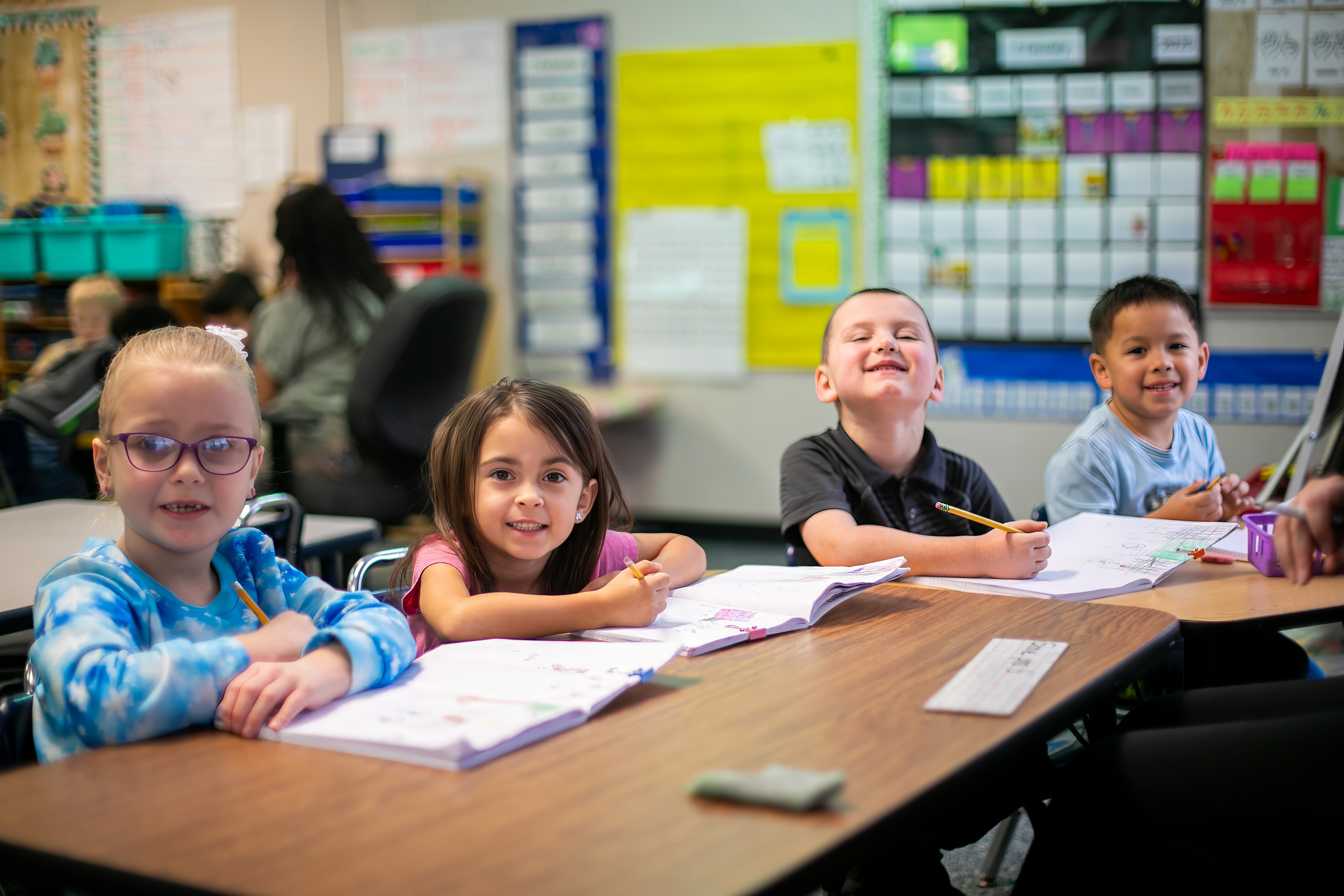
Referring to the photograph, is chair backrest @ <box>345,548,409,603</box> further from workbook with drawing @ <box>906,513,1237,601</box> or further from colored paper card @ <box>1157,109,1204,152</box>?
colored paper card @ <box>1157,109,1204,152</box>

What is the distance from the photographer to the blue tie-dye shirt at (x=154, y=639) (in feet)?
2.70

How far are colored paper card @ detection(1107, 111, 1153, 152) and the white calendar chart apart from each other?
55.9 inches

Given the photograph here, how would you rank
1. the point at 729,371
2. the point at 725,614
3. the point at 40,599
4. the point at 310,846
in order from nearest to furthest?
the point at 310,846 → the point at 40,599 → the point at 725,614 → the point at 729,371

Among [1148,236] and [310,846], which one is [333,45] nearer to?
[1148,236]

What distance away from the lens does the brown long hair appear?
1.31 metres

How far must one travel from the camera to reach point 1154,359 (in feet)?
6.02

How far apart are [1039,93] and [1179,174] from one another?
1.86ft

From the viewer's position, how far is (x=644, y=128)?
4.63m

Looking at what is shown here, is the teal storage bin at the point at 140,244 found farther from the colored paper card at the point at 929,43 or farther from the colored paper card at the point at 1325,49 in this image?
the colored paper card at the point at 1325,49

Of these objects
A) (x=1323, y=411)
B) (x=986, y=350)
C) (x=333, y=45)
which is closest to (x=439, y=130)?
(x=333, y=45)

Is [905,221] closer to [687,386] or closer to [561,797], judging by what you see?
[687,386]

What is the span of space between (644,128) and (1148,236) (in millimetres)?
2038

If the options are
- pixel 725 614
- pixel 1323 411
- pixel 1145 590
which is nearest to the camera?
pixel 725 614

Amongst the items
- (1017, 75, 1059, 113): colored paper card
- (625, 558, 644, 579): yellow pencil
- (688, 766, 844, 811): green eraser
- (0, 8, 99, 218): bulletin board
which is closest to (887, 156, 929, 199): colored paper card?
(1017, 75, 1059, 113): colored paper card
